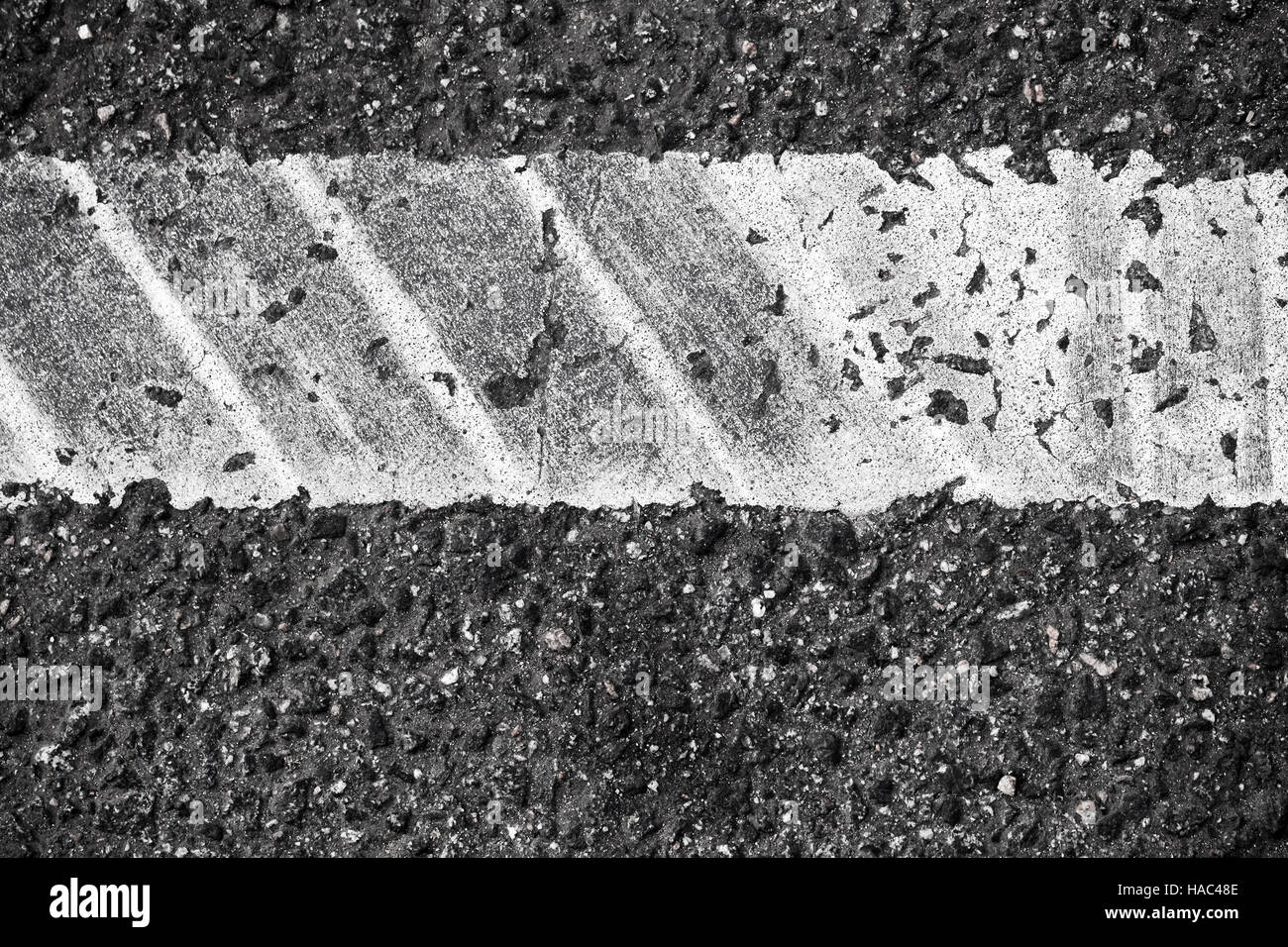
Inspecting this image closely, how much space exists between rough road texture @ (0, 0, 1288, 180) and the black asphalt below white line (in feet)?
0.25

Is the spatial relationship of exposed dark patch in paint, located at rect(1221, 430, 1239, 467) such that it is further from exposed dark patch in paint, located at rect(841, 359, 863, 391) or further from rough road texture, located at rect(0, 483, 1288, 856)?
exposed dark patch in paint, located at rect(841, 359, 863, 391)

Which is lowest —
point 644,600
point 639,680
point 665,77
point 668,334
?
point 639,680

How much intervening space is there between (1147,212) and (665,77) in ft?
3.97

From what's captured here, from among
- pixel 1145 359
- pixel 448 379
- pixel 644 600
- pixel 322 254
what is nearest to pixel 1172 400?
pixel 1145 359

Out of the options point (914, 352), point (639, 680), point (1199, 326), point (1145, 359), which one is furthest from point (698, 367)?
point (1199, 326)

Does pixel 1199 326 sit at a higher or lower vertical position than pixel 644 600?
higher

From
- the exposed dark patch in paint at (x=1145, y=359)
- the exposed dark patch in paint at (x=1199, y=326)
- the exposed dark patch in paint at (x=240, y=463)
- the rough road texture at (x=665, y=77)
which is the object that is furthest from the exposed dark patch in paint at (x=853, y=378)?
the exposed dark patch in paint at (x=240, y=463)

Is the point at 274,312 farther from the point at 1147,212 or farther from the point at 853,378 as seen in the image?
the point at 1147,212

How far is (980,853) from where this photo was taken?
7.93 ft

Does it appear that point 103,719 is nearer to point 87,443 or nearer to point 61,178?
point 87,443

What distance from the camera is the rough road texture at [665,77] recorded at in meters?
2.47

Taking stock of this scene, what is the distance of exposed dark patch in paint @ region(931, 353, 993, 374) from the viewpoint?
246 centimetres

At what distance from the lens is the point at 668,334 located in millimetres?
2480

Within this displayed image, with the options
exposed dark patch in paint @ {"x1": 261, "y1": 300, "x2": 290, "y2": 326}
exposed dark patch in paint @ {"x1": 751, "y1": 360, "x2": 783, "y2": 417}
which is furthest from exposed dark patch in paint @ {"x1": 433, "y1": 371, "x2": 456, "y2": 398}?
exposed dark patch in paint @ {"x1": 751, "y1": 360, "x2": 783, "y2": 417}
